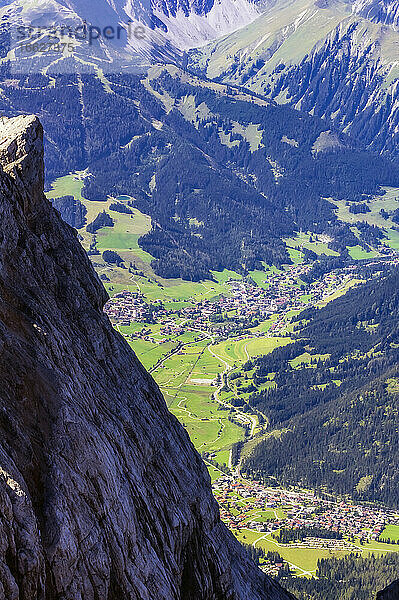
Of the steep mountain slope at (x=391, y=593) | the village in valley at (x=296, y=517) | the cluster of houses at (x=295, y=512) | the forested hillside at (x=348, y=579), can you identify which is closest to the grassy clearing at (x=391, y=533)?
the village in valley at (x=296, y=517)

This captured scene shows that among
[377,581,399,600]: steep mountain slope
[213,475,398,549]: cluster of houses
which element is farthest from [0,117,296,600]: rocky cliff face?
[213,475,398,549]: cluster of houses

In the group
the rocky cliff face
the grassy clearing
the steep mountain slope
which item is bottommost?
the grassy clearing

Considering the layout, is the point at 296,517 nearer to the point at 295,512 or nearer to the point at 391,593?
the point at 295,512

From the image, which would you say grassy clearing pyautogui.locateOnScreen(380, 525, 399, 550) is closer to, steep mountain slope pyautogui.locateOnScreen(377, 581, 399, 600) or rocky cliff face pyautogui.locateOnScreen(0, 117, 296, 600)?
steep mountain slope pyautogui.locateOnScreen(377, 581, 399, 600)

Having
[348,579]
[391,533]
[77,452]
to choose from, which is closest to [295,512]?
[391,533]

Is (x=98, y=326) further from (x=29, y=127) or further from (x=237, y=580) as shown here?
(x=237, y=580)
